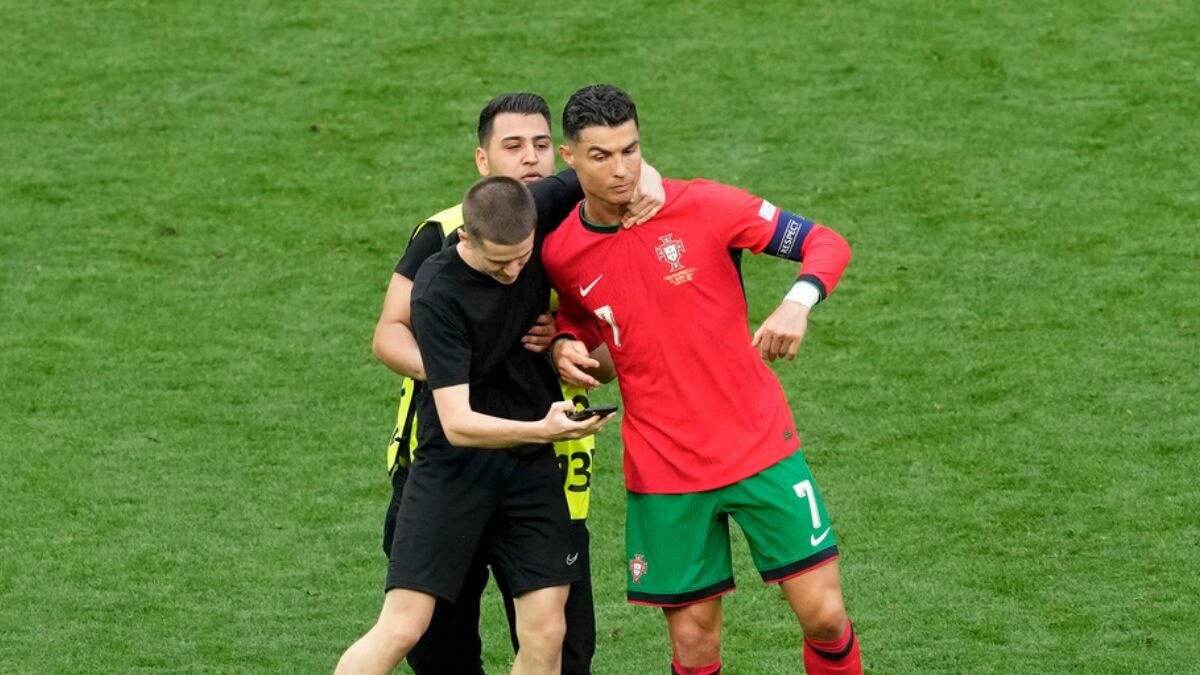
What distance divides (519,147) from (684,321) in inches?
39.1

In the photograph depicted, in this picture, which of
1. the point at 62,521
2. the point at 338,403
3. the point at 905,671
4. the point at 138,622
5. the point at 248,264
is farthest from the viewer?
the point at 248,264

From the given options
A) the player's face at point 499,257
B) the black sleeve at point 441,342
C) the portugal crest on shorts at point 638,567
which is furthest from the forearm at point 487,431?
the portugal crest on shorts at point 638,567

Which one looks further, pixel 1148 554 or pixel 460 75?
pixel 460 75

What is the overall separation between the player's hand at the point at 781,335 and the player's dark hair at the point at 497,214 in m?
0.78

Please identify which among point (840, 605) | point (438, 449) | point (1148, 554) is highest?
point (438, 449)

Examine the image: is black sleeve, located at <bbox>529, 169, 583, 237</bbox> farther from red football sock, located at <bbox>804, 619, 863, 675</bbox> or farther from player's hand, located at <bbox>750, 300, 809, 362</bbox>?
red football sock, located at <bbox>804, 619, 863, 675</bbox>

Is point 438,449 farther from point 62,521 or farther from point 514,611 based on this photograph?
point 62,521

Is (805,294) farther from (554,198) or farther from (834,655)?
(834,655)

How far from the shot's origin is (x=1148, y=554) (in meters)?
8.34

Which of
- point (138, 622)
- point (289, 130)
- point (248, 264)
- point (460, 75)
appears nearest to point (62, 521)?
point (138, 622)

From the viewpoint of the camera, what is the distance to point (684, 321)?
243 inches

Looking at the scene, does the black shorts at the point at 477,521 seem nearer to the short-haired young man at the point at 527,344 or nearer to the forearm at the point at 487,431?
the short-haired young man at the point at 527,344

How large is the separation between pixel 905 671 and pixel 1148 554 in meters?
1.54

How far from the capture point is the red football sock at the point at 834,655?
6.42m
